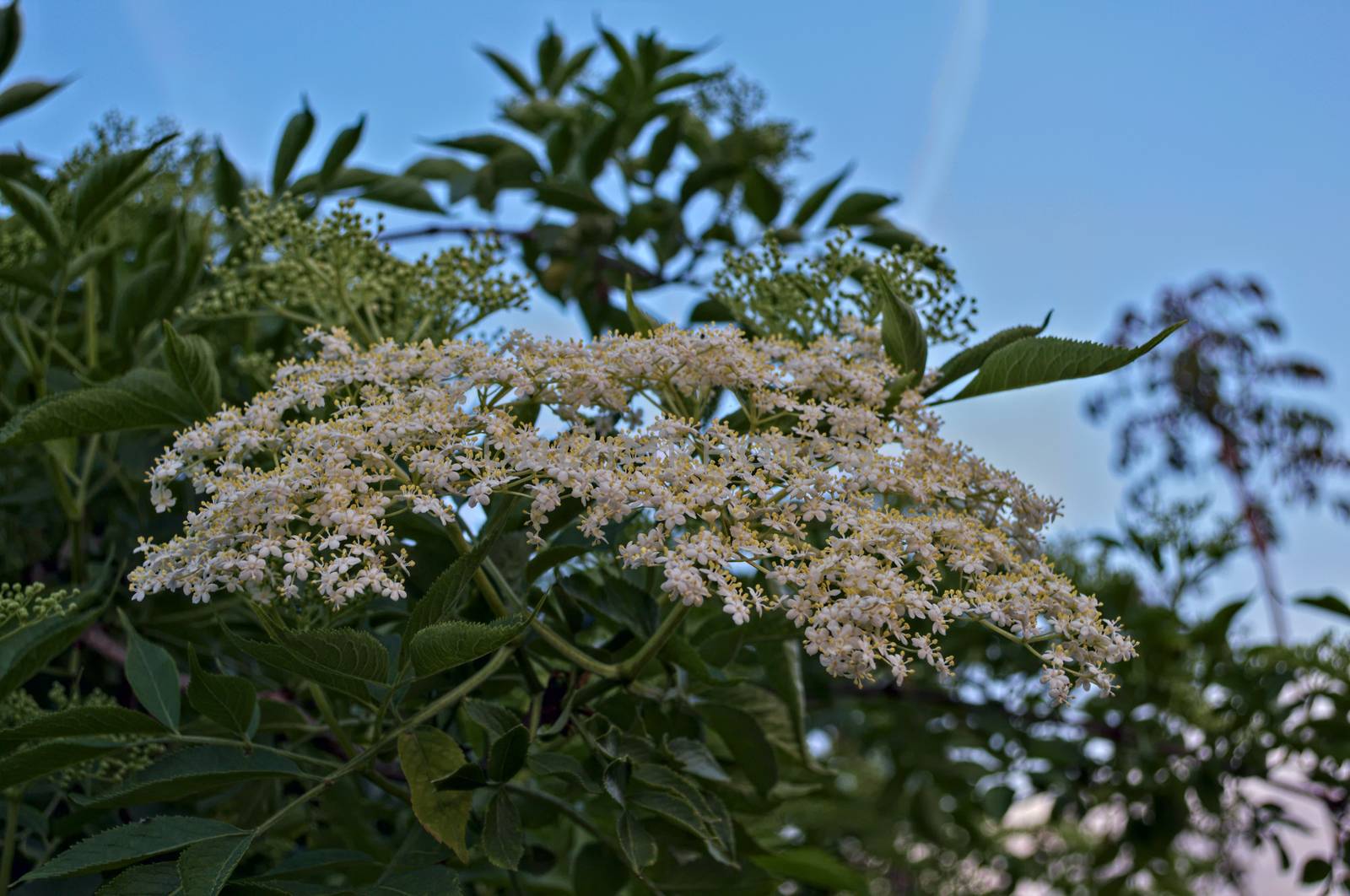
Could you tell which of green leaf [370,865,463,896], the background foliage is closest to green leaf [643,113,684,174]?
the background foliage

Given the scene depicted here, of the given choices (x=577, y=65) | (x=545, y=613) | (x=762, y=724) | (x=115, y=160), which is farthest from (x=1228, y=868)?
(x=115, y=160)

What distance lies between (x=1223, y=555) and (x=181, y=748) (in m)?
2.74

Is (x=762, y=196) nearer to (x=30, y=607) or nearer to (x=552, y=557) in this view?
(x=552, y=557)

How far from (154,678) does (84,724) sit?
0.15 meters

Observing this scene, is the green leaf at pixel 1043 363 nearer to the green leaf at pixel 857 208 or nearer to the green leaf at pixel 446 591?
the green leaf at pixel 446 591

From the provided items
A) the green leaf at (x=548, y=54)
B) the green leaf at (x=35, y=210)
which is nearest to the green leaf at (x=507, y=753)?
the green leaf at (x=35, y=210)

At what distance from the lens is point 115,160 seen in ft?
6.35

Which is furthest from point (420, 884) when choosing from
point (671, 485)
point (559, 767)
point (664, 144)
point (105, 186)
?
point (664, 144)

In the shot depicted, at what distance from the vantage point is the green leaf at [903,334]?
159cm

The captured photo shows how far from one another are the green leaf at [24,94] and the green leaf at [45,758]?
4.72 ft

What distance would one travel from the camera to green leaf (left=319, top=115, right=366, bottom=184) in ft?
8.02

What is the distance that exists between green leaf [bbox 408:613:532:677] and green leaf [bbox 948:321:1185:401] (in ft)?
2.39

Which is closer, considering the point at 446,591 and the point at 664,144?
the point at 446,591

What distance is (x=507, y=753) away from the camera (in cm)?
141
